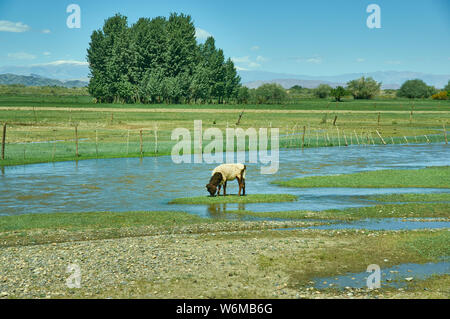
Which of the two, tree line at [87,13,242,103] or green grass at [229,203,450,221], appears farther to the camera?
tree line at [87,13,242,103]

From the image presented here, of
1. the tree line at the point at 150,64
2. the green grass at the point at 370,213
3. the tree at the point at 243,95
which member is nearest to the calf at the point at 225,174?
the green grass at the point at 370,213

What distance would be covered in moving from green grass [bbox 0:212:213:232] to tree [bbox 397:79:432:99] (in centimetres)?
17769

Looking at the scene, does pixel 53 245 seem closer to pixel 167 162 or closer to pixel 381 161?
pixel 167 162

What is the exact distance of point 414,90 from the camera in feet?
612

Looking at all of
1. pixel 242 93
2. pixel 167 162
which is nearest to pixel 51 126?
pixel 167 162

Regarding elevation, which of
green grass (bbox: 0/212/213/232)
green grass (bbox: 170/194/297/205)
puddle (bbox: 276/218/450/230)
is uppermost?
green grass (bbox: 170/194/297/205)

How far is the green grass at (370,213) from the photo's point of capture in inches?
898

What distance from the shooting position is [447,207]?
24375 millimetres

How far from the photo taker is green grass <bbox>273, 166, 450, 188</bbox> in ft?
105

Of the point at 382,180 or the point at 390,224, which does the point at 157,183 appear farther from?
the point at 390,224

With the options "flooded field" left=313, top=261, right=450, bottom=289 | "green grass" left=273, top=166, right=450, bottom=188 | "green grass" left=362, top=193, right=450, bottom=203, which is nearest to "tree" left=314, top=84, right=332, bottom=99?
"green grass" left=273, top=166, right=450, bottom=188

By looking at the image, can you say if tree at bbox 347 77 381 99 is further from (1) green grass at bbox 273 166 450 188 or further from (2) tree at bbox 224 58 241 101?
(1) green grass at bbox 273 166 450 188

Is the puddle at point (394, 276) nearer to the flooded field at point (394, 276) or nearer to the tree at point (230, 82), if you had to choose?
the flooded field at point (394, 276)

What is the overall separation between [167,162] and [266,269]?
104ft
